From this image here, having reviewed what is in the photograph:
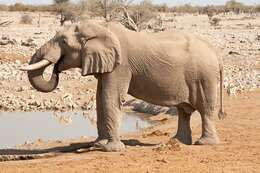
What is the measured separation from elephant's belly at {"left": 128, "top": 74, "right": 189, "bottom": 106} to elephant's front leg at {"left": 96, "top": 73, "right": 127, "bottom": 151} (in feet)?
1.02

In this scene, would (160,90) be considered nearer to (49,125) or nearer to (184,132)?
(184,132)

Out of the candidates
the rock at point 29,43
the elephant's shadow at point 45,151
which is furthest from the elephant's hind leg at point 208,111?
the rock at point 29,43

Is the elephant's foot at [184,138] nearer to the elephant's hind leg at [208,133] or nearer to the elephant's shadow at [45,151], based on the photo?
the elephant's hind leg at [208,133]

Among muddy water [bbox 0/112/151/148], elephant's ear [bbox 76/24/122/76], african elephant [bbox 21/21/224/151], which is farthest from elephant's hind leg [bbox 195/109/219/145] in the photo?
muddy water [bbox 0/112/151/148]

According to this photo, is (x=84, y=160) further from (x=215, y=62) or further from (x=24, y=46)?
(x=24, y=46)

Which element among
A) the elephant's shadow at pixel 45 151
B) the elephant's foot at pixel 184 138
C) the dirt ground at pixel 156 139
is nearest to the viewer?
the dirt ground at pixel 156 139

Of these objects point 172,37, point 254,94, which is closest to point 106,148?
point 172,37

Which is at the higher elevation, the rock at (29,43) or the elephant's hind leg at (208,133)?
the elephant's hind leg at (208,133)

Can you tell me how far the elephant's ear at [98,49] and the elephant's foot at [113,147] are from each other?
42.5 inches

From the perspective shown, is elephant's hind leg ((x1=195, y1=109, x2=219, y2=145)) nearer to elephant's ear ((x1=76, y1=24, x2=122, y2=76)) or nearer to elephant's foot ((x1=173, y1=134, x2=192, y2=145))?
elephant's foot ((x1=173, y1=134, x2=192, y2=145))

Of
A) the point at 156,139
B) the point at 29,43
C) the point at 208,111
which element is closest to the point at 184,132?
the point at 208,111

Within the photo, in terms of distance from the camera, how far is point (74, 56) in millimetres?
10320

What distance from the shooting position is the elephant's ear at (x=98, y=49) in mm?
10266

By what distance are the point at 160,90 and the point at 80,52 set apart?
4.43 ft
